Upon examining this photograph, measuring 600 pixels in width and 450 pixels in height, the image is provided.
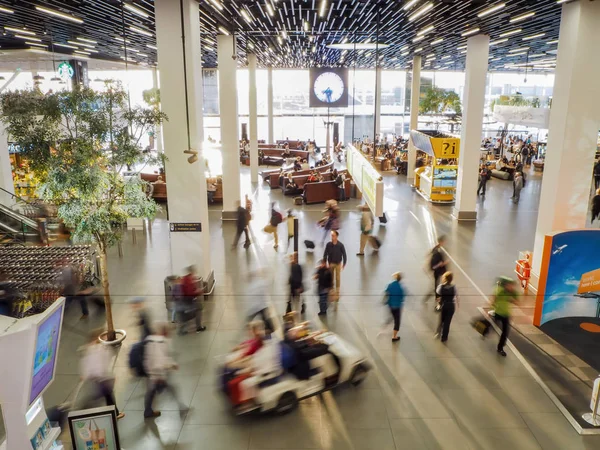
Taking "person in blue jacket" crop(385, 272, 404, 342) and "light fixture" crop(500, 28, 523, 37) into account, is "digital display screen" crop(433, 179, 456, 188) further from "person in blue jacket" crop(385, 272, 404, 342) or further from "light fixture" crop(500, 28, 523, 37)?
"person in blue jacket" crop(385, 272, 404, 342)

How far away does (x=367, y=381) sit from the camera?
7031mm

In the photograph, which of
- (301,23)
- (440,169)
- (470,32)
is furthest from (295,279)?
(440,169)

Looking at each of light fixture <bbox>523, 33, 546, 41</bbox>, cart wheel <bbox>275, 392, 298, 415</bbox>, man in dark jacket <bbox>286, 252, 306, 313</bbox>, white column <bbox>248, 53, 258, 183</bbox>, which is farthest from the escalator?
light fixture <bbox>523, 33, 546, 41</bbox>

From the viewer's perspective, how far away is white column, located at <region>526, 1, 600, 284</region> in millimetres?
9234

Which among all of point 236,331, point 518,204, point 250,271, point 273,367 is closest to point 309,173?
point 518,204

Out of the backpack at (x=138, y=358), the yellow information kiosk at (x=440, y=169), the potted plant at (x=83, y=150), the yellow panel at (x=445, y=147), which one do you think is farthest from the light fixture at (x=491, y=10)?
the backpack at (x=138, y=358)

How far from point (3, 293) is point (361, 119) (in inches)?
1478

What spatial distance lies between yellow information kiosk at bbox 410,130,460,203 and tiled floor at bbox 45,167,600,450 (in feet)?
22.8

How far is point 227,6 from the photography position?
11383 mm

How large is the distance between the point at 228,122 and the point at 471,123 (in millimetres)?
8318

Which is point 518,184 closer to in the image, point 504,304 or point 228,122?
point 228,122

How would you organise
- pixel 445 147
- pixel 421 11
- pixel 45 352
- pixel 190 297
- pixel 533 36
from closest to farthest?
pixel 45 352 → pixel 190 297 → pixel 421 11 → pixel 533 36 → pixel 445 147

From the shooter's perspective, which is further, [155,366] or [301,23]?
[301,23]

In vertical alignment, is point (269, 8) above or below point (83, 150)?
above
